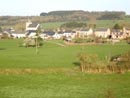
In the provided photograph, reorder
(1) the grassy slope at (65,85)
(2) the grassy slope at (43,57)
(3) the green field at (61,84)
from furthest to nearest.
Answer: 1. (2) the grassy slope at (43,57)
2. (3) the green field at (61,84)
3. (1) the grassy slope at (65,85)

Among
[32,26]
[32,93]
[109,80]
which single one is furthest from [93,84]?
[32,26]

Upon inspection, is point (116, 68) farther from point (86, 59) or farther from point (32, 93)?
point (32, 93)

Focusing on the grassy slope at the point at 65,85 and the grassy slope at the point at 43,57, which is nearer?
the grassy slope at the point at 65,85

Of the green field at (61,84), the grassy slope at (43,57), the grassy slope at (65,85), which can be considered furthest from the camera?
the grassy slope at (43,57)

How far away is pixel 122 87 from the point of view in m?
28.4

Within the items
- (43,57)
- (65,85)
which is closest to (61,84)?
(65,85)

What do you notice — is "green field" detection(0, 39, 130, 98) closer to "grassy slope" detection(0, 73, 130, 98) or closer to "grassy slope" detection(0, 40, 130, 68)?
"grassy slope" detection(0, 73, 130, 98)

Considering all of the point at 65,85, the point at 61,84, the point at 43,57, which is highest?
the point at 65,85

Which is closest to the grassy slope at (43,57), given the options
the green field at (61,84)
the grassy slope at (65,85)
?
the green field at (61,84)

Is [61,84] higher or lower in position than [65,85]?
lower

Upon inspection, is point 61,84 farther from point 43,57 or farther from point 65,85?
point 43,57

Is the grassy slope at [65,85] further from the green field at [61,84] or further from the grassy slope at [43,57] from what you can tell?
the grassy slope at [43,57]

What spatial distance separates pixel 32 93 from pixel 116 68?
16.0 m

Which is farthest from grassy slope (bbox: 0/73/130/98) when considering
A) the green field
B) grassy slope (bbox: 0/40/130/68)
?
grassy slope (bbox: 0/40/130/68)
